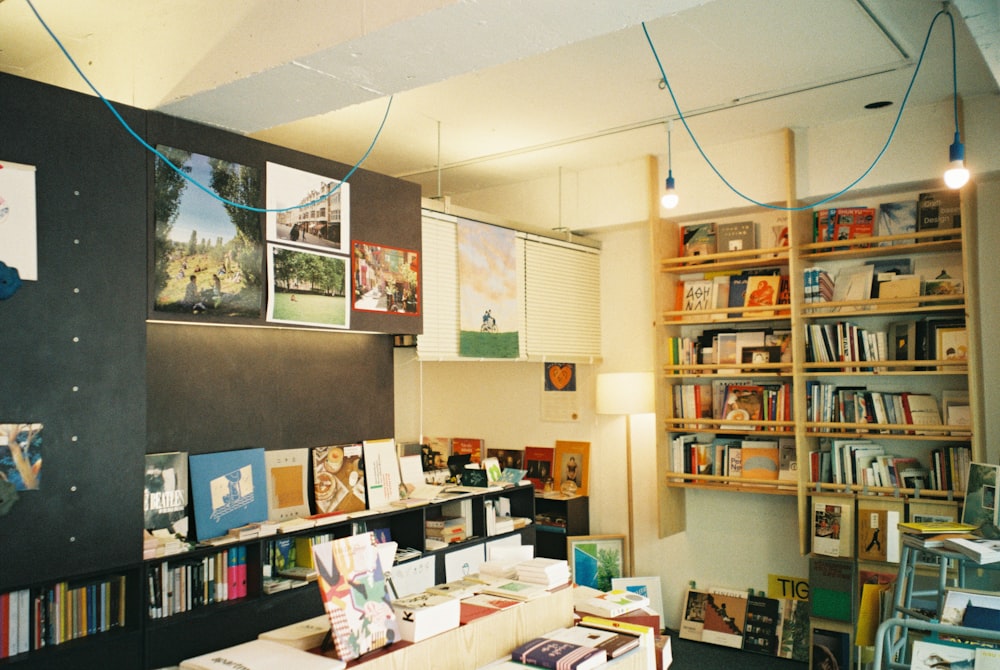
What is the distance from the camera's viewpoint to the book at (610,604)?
10.2 feet

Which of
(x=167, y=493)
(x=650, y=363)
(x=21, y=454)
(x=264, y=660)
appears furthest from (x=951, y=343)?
(x=21, y=454)

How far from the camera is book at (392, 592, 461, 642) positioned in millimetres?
2354

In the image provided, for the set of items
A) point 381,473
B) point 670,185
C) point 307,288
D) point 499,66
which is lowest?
point 381,473

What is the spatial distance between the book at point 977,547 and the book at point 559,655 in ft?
6.48

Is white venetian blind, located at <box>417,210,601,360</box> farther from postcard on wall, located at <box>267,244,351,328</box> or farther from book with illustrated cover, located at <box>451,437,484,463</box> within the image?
book with illustrated cover, located at <box>451,437,484,463</box>

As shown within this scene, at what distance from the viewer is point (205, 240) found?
132 inches

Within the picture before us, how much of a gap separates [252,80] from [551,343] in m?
3.46

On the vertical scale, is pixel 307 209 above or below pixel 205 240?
above

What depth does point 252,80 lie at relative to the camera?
2916 mm

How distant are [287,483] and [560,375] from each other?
311 cm

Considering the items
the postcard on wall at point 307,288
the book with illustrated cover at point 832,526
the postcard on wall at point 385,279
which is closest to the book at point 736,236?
the book with illustrated cover at point 832,526

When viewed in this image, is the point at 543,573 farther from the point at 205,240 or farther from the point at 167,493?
the point at 205,240

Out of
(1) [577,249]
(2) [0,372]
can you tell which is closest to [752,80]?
(1) [577,249]

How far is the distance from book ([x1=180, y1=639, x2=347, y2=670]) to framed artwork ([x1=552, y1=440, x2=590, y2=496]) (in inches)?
171
